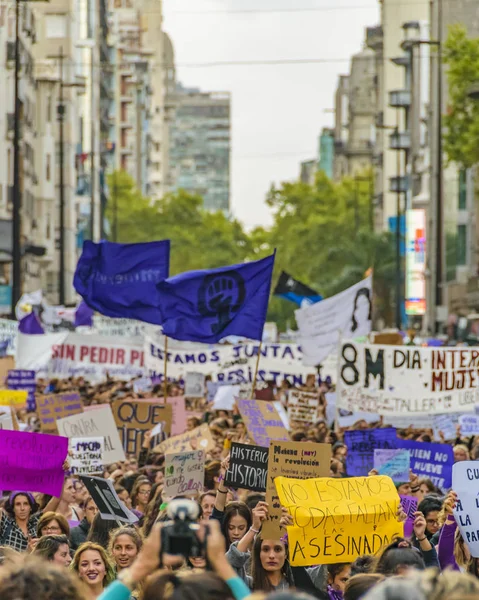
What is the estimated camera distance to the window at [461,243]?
63.1m

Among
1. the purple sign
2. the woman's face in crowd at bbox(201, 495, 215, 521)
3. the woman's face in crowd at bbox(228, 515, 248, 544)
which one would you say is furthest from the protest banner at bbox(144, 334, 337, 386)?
the woman's face in crowd at bbox(228, 515, 248, 544)

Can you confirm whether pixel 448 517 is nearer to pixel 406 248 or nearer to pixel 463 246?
pixel 463 246

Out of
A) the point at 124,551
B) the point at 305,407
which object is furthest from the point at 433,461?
the point at 305,407

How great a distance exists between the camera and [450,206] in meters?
64.8

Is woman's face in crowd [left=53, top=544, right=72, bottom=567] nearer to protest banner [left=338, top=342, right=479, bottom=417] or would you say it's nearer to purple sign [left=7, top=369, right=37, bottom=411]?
protest banner [left=338, top=342, right=479, bottom=417]

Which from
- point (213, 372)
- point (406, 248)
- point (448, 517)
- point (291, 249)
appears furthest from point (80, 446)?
point (291, 249)

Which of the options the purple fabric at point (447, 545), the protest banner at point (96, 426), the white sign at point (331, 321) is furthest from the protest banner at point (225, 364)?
the purple fabric at point (447, 545)

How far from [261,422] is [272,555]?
20.8ft

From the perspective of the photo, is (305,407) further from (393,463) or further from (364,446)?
(393,463)

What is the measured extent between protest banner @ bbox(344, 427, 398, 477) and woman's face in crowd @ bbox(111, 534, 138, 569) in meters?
5.20

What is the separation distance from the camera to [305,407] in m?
19.8

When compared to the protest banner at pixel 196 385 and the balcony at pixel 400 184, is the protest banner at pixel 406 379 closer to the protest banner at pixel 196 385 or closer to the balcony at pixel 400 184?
the protest banner at pixel 196 385

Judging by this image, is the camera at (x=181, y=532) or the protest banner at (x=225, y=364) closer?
the camera at (x=181, y=532)

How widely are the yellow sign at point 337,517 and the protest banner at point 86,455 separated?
504cm
